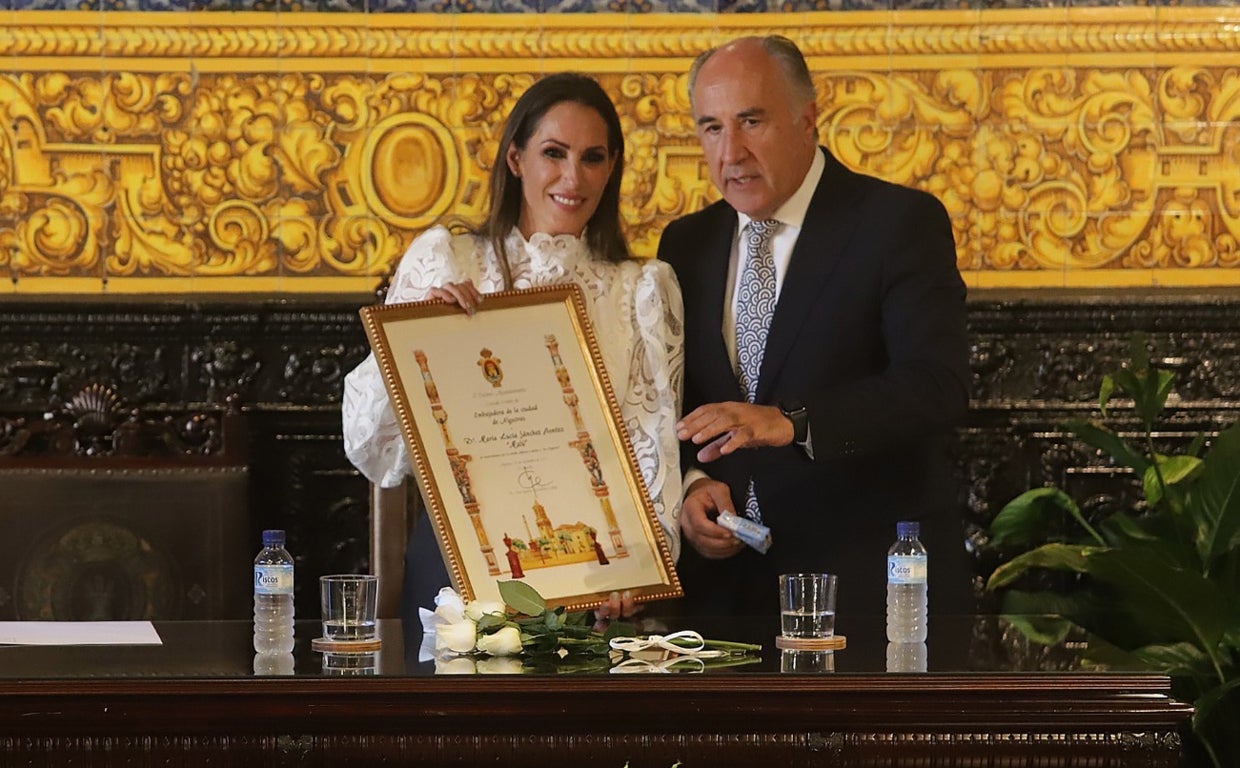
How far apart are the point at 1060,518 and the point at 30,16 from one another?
302 cm

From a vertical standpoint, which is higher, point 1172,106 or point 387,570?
point 1172,106

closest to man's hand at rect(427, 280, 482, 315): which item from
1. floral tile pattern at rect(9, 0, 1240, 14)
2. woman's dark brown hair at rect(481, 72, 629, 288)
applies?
woman's dark brown hair at rect(481, 72, 629, 288)

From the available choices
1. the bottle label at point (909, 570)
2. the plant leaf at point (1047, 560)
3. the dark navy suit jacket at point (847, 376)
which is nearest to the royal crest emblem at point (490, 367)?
the dark navy suit jacket at point (847, 376)

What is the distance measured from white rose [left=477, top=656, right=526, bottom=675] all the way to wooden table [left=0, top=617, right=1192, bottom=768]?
0.15ft

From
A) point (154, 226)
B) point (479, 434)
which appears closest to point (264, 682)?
point (479, 434)

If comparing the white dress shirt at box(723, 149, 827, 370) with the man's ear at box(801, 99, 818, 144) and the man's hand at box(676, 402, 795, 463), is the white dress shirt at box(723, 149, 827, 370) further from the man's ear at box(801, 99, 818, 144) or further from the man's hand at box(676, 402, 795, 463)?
the man's hand at box(676, 402, 795, 463)

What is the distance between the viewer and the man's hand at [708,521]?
10.7 ft

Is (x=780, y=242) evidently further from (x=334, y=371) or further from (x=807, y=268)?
(x=334, y=371)

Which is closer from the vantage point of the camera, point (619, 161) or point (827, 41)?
point (619, 161)

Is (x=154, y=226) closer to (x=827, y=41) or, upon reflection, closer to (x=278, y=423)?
→ (x=278, y=423)

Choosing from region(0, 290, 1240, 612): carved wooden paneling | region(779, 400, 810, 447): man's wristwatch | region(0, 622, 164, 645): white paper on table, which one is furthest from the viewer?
region(0, 290, 1240, 612): carved wooden paneling

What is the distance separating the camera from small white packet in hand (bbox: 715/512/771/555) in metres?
3.06

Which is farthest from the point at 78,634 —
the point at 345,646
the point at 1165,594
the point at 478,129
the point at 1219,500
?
the point at 1219,500

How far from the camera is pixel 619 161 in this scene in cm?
346
